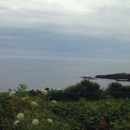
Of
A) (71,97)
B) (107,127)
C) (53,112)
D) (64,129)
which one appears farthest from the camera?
(71,97)

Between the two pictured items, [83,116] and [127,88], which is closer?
[83,116]

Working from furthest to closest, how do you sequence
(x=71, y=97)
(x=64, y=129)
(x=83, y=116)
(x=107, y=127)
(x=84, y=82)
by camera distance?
(x=84, y=82) < (x=71, y=97) < (x=83, y=116) < (x=107, y=127) < (x=64, y=129)

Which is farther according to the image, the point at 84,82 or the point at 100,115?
the point at 84,82

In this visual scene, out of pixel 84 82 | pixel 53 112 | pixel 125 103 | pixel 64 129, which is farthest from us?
pixel 84 82

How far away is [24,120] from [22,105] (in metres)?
0.86

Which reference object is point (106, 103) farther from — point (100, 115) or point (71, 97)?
point (71, 97)

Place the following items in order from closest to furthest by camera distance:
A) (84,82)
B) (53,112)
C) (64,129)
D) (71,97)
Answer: (64,129), (53,112), (71,97), (84,82)

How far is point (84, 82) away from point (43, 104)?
1055 cm

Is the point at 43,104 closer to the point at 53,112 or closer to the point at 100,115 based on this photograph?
the point at 53,112

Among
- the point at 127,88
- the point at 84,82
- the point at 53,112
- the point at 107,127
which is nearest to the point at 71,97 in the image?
the point at 84,82

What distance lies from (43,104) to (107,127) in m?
1.51

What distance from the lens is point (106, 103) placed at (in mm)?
7340

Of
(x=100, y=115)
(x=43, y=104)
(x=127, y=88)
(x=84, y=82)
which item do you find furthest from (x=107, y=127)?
(x=127, y=88)

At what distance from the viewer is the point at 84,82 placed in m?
17.2
